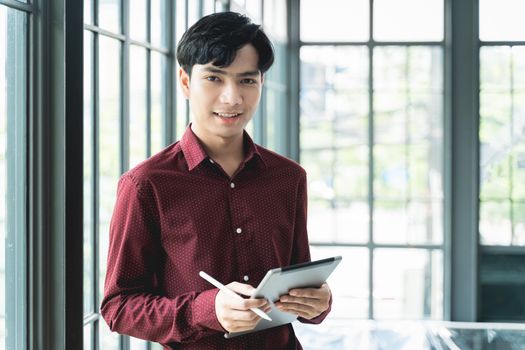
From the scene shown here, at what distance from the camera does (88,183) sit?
2836 mm

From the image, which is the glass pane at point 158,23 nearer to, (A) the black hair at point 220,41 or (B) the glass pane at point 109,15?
(B) the glass pane at point 109,15

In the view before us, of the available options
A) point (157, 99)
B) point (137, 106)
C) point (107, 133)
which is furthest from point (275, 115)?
point (107, 133)

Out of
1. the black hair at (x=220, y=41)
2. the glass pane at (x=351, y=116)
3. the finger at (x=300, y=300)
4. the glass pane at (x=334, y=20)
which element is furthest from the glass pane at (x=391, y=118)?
the finger at (x=300, y=300)

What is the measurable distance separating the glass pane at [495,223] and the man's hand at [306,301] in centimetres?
681

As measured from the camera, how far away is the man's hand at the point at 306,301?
1496mm

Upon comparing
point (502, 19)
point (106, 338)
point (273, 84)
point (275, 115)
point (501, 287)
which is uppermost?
point (502, 19)

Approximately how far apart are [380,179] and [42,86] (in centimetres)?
636

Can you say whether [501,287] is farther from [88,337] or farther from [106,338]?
[88,337]

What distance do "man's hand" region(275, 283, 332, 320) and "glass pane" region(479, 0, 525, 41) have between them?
273 inches

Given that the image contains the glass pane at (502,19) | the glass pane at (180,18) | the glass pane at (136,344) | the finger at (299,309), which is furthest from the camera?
the glass pane at (502,19)

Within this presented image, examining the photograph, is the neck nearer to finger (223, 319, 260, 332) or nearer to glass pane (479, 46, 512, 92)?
finger (223, 319, 260, 332)

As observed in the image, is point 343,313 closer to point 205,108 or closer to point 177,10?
point 177,10

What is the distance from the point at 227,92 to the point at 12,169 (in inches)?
32.6

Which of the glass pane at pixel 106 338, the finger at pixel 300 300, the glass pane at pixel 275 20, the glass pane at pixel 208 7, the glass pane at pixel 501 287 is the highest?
the glass pane at pixel 275 20
